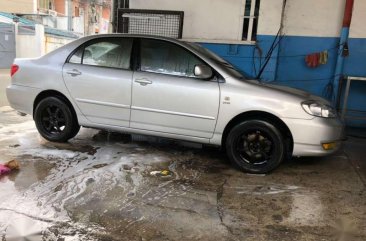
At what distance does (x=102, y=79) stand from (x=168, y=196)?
2023mm

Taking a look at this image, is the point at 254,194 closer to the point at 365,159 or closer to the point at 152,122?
the point at 152,122

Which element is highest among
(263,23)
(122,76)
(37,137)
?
(263,23)

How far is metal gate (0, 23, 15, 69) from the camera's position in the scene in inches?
881

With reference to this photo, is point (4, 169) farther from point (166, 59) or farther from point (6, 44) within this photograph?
point (6, 44)

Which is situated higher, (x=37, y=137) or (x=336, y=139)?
(x=336, y=139)

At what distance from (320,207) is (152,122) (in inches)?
89.7

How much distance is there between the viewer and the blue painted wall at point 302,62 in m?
7.30

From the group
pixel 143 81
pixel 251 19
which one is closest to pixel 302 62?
pixel 251 19

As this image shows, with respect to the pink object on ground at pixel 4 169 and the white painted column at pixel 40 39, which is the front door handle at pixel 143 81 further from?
the white painted column at pixel 40 39

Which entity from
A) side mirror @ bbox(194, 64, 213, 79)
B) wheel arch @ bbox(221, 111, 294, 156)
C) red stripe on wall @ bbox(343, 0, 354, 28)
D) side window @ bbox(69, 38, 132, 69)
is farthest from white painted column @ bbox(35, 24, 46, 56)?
wheel arch @ bbox(221, 111, 294, 156)

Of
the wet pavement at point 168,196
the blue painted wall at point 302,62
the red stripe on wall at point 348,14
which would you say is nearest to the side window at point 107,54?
the wet pavement at point 168,196

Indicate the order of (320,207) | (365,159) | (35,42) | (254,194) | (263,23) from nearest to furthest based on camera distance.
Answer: (320,207), (254,194), (365,159), (263,23), (35,42)

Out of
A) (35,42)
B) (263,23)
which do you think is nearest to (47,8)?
(35,42)

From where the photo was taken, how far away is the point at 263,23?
25.0ft
